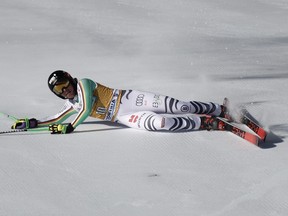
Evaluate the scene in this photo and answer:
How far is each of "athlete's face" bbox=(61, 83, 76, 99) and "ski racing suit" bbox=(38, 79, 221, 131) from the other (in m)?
0.06

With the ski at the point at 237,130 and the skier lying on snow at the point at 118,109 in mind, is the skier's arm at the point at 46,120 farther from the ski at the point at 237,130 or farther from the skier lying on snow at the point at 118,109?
the ski at the point at 237,130

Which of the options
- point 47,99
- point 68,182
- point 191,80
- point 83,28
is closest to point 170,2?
point 83,28

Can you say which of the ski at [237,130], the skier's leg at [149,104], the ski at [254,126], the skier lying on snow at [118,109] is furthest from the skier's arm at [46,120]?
the ski at [254,126]

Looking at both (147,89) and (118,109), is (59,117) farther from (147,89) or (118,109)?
(147,89)

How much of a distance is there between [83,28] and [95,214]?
8388 mm

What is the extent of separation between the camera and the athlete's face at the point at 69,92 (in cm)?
823

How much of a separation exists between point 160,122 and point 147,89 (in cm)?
225

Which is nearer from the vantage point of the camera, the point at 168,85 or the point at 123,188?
the point at 123,188

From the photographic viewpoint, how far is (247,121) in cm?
841

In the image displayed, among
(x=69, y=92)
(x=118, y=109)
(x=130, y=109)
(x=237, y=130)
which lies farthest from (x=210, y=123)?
(x=69, y=92)

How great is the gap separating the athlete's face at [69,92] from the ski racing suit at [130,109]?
0.06 m

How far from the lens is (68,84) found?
26.9 feet

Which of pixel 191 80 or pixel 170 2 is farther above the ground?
pixel 170 2

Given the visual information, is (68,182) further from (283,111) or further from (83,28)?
(83,28)
